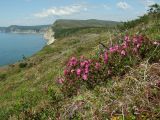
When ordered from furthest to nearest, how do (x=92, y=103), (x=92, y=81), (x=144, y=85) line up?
(x=92, y=81)
(x=92, y=103)
(x=144, y=85)

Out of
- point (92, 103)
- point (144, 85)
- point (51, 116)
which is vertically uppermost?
point (144, 85)

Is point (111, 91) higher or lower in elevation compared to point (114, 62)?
lower

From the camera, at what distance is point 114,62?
917 cm

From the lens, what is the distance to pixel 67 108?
314 inches

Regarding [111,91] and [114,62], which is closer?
[111,91]

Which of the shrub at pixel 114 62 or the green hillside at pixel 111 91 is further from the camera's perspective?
the shrub at pixel 114 62

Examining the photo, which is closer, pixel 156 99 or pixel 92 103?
pixel 156 99

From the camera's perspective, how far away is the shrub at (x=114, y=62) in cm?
909

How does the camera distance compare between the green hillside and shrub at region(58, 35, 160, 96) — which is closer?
the green hillside

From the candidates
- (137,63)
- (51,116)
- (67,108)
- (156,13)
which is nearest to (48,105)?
(51,116)

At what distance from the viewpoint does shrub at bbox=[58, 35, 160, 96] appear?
9094 mm

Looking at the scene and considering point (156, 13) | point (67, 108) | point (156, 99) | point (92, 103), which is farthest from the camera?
point (156, 13)

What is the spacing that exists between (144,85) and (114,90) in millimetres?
922

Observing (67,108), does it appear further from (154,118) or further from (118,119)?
(154,118)
